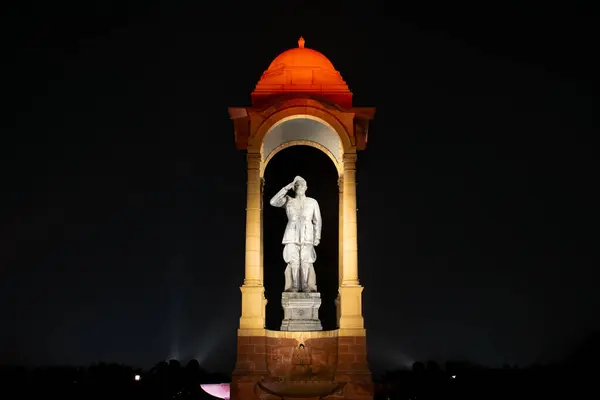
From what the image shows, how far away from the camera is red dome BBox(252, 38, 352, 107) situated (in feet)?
64.4

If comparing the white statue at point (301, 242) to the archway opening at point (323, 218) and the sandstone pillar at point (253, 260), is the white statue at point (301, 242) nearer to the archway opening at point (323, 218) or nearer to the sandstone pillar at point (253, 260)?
the sandstone pillar at point (253, 260)

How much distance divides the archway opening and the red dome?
2.65 m

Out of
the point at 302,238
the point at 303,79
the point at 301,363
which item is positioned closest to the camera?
the point at 301,363

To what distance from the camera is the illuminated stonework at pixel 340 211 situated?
17625 millimetres

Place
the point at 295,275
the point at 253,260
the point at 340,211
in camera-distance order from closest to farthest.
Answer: the point at 253,260, the point at 295,275, the point at 340,211

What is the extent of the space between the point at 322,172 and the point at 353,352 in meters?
5.85

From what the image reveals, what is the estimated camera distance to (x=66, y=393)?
124 ft

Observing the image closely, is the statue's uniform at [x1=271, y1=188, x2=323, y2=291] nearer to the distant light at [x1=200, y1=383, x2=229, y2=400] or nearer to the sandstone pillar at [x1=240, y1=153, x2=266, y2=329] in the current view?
the sandstone pillar at [x1=240, y1=153, x2=266, y2=329]

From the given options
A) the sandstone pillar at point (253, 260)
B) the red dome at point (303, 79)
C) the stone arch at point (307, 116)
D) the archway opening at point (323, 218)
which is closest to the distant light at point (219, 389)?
the sandstone pillar at point (253, 260)

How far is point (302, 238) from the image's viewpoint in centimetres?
1941

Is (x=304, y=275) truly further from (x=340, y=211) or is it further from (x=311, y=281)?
(x=340, y=211)

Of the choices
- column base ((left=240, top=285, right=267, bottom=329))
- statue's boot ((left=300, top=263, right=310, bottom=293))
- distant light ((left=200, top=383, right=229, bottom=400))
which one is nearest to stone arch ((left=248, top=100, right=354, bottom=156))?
statue's boot ((left=300, top=263, right=310, bottom=293))

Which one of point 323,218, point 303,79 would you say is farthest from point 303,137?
point 323,218

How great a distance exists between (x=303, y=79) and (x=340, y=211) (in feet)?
10.5
